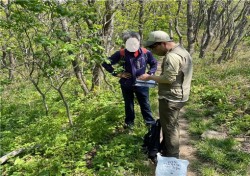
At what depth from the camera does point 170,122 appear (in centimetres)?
353

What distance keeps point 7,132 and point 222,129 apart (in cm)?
508

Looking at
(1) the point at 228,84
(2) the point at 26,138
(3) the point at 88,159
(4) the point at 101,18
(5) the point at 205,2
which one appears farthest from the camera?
(5) the point at 205,2

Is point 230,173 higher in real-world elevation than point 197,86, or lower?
lower

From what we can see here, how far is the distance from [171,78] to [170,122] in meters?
0.74

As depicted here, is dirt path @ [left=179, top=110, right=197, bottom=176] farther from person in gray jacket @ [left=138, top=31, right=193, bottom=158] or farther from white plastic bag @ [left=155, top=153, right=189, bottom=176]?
person in gray jacket @ [left=138, top=31, right=193, bottom=158]

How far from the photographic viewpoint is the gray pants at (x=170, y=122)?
11.3 feet

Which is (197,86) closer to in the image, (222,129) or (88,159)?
(222,129)

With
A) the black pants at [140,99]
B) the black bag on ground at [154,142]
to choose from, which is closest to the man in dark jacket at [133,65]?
the black pants at [140,99]

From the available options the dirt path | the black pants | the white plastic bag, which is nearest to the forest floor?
the dirt path

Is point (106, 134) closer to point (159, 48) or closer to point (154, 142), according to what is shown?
point (154, 142)

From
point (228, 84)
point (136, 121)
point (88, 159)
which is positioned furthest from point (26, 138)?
point (228, 84)

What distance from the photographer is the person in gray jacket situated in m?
3.18

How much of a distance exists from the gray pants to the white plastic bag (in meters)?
0.15

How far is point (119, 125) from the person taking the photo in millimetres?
5449
